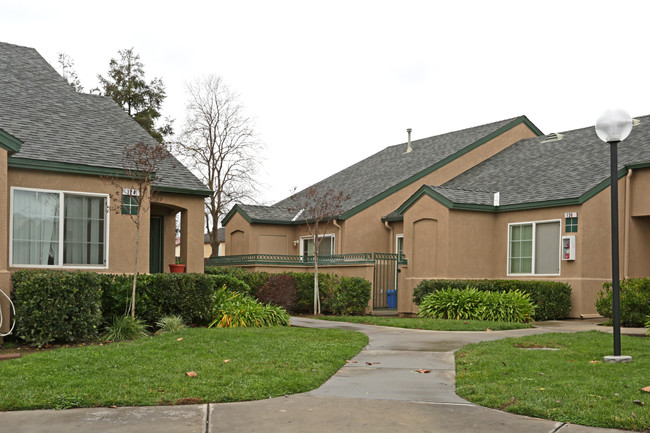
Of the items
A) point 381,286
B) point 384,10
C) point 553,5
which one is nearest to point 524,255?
point 381,286

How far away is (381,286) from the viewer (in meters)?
20.3

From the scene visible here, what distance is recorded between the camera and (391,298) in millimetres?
20594

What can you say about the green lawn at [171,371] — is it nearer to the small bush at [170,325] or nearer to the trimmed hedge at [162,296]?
the small bush at [170,325]

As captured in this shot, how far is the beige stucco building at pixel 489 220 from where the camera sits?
60.3ft

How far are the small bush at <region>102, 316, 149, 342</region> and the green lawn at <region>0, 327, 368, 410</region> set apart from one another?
550 millimetres

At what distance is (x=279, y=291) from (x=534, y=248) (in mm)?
7846

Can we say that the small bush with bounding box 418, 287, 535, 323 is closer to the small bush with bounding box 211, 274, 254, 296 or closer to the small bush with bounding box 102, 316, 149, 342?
the small bush with bounding box 211, 274, 254, 296

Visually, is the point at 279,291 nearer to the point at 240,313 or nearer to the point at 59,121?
the point at 240,313

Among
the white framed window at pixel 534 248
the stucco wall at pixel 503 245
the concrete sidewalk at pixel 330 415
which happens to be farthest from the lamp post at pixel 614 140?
the white framed window at pixel 534 248

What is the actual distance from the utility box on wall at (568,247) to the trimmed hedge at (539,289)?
0.81 metres

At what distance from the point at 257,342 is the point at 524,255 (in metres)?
12.0

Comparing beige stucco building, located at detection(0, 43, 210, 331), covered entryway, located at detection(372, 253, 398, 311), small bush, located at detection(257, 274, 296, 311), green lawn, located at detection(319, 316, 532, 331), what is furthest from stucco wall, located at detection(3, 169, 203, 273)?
covered entryway, located at detection(372, 253, 398, 311)

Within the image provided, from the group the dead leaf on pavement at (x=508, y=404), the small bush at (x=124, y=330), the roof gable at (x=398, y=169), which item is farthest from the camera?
the roof gable at (x=398, y=169)

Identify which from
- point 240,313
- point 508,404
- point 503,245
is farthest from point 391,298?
point 508,404
